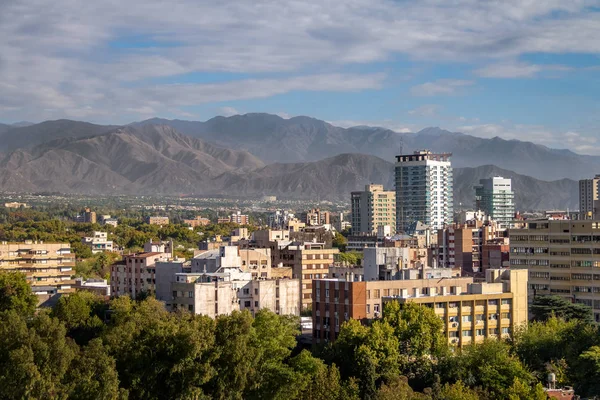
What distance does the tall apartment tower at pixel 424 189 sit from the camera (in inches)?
7456

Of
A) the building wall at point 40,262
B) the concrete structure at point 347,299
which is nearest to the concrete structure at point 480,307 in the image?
the concrete structure at point 347,299

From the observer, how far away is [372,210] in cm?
18488

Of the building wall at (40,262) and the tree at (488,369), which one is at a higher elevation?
the building wall at (40,262)

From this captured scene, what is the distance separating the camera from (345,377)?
164 feet

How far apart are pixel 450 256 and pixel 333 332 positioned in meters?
43.5

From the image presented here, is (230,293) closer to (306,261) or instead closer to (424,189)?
(306,261)

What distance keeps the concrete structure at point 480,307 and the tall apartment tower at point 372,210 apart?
402 ft

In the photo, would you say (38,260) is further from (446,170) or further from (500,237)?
(446,170)

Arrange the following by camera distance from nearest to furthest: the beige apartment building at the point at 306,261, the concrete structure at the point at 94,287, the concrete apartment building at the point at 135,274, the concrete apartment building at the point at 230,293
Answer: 1. the concrete apartment building at the point at 230,293
2. the concrete apartment building at the point at 135,274
3. the concrete structure at the point at 94,287
4. the beige apartment building at the point at 306,261

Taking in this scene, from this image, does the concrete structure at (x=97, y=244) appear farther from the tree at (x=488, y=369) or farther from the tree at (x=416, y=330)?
the tree at (x=488, y=369)

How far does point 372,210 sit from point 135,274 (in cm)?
11255

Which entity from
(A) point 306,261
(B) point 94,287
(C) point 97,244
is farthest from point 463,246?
(C) point 97,244

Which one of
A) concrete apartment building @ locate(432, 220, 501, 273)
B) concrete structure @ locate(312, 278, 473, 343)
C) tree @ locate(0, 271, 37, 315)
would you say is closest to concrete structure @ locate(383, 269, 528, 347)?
concrete structure @ locate(312, 278, 473, 343)

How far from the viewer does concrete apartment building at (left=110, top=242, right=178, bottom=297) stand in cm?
7256
